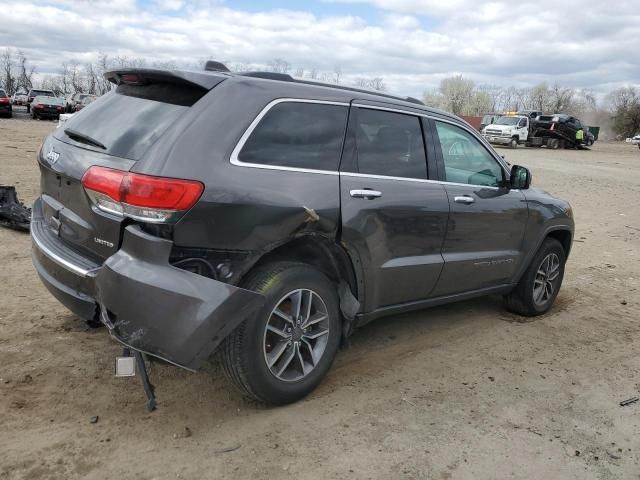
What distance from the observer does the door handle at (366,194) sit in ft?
11.2

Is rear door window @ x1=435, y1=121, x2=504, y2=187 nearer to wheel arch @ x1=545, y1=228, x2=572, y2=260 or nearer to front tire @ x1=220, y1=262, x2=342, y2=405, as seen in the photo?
wheel arch @ x1=545, y1=228, x2=572, y2=260

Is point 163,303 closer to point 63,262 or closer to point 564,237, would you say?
A: point 63,262

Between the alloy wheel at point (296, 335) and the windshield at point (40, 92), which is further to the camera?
the windshield at point (40, 92)

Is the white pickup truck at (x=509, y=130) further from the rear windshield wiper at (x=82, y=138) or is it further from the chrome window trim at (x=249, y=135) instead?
the rear windshield wiper at (x=82, y=138)

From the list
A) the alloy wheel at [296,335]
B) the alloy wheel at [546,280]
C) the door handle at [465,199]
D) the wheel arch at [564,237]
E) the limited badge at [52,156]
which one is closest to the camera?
the alloy wheel at [296,335]

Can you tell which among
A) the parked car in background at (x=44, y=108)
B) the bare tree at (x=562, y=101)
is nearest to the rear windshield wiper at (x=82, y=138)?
the parked car in background at (x=44, y=108)

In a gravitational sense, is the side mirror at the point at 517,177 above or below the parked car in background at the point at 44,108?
below

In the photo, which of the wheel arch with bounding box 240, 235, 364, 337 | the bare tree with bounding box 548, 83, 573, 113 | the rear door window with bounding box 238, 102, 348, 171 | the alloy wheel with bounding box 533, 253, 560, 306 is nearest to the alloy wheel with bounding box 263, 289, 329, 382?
the wheel arch with bounding box 240, 235, 364, 337

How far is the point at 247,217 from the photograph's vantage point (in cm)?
291

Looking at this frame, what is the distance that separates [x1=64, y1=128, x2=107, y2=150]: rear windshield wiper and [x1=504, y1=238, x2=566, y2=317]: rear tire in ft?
12.4

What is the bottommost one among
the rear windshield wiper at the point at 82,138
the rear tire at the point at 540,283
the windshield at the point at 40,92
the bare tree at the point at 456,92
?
the rear tire at the point at 540,283

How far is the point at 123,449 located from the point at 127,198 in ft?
4.10

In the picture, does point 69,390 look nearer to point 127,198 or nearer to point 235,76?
point 127,198

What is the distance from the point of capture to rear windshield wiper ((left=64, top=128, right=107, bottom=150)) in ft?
10.3
